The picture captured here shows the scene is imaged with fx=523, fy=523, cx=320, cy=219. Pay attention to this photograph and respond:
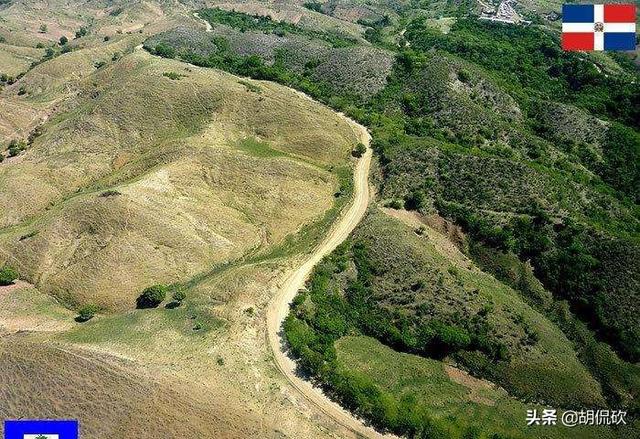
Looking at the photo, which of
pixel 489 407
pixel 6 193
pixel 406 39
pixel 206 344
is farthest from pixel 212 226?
pixel 406 39


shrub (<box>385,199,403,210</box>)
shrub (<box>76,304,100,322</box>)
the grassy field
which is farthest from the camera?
shrub (<box>385,199,403,210</box>)

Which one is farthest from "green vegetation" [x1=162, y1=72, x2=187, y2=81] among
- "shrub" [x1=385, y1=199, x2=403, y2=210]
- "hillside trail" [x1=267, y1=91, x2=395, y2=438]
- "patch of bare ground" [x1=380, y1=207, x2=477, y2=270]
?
"patch of bare ground" [x1=380, y1=207, x2=477, y2=270]

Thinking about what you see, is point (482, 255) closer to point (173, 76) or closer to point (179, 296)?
point (179, 296)

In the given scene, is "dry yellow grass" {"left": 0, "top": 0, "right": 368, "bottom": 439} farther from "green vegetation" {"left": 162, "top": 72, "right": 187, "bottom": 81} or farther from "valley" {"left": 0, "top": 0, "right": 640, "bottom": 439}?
"green vegetation" {"left": 162, "top": 72, "right": 187, "bottom": 81}

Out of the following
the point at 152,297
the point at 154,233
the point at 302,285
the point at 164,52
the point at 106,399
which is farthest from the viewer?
the point at 164,52

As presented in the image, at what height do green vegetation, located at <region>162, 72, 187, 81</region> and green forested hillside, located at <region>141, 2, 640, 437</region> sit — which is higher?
green vegetation, located at <region>162, 72, 187, 81</region>

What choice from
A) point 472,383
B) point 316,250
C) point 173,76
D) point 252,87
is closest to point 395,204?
point 316,250

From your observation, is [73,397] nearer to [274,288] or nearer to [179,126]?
[274,288]
